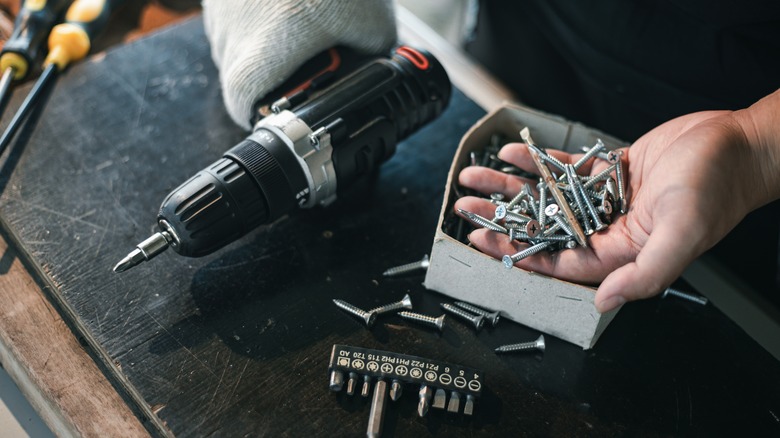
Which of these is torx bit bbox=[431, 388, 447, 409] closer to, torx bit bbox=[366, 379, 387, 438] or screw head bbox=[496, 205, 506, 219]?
torx bit bbox=[366, 379, 387, 438]

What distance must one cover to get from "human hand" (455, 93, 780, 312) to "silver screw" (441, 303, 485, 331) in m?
0.08

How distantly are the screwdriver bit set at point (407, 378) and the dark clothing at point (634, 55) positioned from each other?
582 mm

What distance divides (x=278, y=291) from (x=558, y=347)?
1.19ft

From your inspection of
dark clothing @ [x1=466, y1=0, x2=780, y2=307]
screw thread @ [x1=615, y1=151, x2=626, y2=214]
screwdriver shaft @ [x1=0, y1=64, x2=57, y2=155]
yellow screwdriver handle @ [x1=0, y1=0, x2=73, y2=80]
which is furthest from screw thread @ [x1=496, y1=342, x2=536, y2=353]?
yellow screwdriver handle @ [x1=0, y1=0, x2=73, y2=80]

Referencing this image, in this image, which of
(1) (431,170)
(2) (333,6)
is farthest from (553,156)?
(2) (333,6)

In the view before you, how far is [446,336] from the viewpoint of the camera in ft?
2.82

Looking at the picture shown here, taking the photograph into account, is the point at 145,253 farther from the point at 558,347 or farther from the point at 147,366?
the point at 558,347

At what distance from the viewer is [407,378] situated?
782mm

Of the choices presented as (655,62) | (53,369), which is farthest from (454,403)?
(655,62)

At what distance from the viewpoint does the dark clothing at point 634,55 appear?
3.17ft

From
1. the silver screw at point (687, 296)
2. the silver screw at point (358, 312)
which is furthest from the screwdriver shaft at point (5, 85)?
the silver screw at point (687, 296)

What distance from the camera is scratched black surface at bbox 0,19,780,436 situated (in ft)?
2.58

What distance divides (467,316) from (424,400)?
137 millimetres

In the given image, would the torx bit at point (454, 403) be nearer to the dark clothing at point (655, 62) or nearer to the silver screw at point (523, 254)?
the silver screw at point (523, 254)
